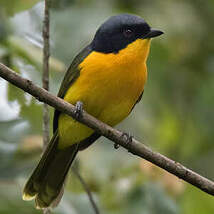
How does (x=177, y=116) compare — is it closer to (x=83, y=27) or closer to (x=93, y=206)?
(x=83, y=27)

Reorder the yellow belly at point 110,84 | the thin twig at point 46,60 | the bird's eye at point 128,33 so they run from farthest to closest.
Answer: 1. the bird's eye at point 128,33
2. the yellow belly at point 110,84
3. the thin twig at point 46,60

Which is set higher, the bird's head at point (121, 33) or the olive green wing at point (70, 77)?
the bird's head at point (121, 33)

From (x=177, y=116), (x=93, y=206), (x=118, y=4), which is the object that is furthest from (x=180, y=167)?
(x=118, y=4)

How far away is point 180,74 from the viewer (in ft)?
22.0

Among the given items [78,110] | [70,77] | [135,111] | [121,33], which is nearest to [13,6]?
[70,77]

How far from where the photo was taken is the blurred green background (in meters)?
4.39

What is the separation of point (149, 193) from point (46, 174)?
88 centimetres

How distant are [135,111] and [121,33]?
1802 millimetres

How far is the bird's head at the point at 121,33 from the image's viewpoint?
14.7 ft

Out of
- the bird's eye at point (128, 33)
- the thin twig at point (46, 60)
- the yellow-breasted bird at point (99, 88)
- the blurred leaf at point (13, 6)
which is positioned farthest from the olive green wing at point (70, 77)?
the blurred leaf at point (13, 6)

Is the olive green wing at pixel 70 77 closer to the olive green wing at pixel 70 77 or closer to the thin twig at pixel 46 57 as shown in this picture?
the olive green wing at pixel 70 77

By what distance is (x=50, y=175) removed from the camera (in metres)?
4.80

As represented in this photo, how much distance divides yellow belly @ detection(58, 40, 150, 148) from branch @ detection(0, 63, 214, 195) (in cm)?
49

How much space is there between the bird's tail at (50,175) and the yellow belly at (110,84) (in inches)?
21.4
